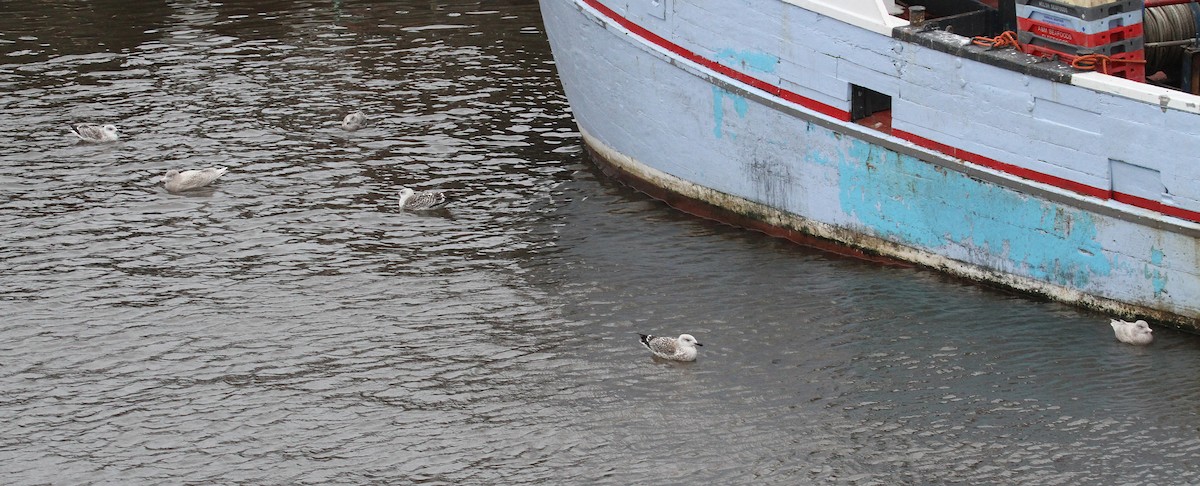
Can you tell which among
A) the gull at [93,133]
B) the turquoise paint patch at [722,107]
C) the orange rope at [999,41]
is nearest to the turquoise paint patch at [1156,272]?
the orange rope at [999,41]

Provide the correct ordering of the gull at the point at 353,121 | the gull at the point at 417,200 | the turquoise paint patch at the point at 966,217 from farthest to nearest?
the gull at the point at 353,121 → the gull at the point at 417,200 → the turquoise paint patch at the point at 966,217

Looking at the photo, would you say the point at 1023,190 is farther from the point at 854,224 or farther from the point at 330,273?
the point at 330,273

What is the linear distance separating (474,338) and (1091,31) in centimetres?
578

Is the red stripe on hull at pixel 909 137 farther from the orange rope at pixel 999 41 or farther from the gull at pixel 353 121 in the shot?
the gull at pixel 353 121

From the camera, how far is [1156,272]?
13016mm

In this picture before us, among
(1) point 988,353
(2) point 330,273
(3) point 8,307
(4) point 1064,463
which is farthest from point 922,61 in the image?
(3) point 8,307

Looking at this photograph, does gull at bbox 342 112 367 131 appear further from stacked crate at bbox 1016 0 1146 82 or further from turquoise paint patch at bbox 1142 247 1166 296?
turquoise paint patch at bbox 1142 247 1166 296

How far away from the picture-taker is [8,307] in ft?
47.8

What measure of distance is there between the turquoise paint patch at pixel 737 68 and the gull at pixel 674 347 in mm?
3208

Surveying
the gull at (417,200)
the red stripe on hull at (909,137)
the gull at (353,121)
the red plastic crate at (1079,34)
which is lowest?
the gull at (417,200)

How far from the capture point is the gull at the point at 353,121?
1950 cm

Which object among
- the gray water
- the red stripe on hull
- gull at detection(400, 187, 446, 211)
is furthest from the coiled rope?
gull at detection(400, 187, 446, 211)

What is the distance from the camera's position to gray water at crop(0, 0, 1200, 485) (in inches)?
459

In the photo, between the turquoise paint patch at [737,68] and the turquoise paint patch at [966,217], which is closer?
the turquoise paint patch at [966,217]
